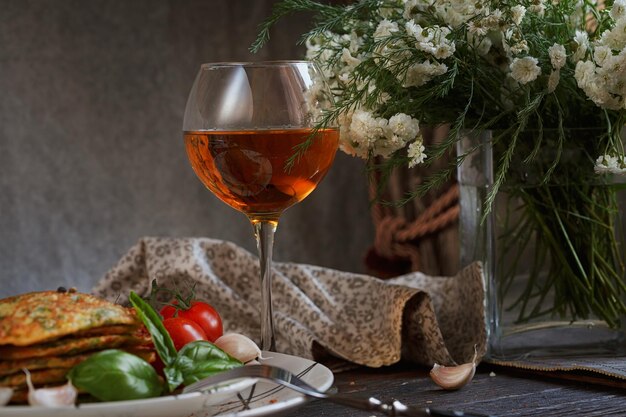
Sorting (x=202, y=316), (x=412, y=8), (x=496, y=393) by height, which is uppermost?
(x=412, y=8)

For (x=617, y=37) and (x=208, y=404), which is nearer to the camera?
(x=208, y=404)

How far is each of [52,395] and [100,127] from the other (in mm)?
2104

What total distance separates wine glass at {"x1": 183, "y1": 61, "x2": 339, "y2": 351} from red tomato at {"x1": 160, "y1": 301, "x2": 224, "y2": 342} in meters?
0.09

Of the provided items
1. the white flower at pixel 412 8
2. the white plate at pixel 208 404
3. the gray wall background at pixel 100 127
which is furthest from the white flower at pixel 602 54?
the gray wall background at pixel 100 127

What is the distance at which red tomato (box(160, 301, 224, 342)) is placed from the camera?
1.24 meters

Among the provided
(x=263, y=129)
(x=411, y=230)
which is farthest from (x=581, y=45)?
(x=411, y=230)

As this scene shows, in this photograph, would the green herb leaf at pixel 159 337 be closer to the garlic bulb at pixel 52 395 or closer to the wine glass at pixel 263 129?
the garlic bulb at pixel 52 395

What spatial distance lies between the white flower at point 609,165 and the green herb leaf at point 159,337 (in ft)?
1.83

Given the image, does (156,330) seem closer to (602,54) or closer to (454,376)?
(454,376)

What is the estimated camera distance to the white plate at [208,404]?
844 millimetres

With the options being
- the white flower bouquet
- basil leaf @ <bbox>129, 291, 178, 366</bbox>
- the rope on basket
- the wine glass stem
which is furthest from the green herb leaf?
the rope on basket

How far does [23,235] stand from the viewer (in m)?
2.75

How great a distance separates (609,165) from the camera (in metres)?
1.16

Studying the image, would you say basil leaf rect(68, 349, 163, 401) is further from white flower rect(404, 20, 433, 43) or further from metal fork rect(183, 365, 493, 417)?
white flower rect(404, 20, 433, 43)
